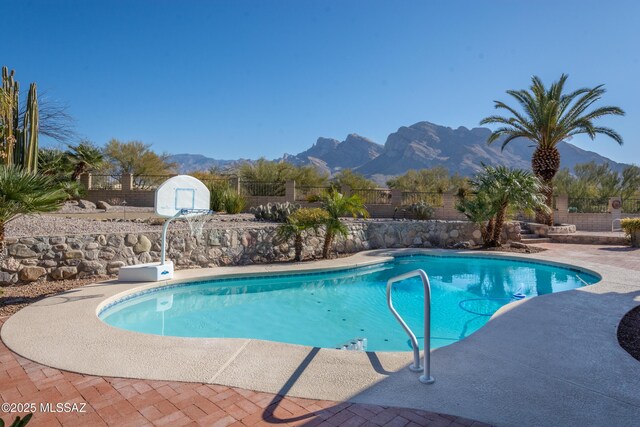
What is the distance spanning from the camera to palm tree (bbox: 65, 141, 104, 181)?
60.0 ft

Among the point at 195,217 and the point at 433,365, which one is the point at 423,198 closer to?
the point at 195,217

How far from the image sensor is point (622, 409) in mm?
2906

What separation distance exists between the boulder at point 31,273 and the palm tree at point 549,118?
1768cm

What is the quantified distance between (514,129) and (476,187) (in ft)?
21.3

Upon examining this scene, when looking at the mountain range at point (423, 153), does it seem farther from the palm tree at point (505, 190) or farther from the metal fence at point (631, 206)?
the palm tree at point (505, 190)

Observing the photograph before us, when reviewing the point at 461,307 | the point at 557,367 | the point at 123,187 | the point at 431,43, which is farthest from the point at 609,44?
the point at 123,187

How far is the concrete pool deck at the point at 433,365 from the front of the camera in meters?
2.96

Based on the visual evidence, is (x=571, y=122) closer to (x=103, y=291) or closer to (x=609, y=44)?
(x=609, y=44)

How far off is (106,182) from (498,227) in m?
18.7

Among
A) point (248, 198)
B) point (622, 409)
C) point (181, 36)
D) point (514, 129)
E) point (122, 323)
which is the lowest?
point (122, 323)

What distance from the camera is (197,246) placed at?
9.41 meters

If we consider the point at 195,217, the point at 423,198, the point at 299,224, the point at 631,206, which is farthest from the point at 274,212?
the point at 631,206

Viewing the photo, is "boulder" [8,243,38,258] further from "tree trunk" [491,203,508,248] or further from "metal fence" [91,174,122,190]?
"tree trunk" [491,203,508,248]

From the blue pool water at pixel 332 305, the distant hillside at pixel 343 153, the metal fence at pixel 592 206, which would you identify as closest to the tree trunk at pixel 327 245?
the blue pool water at pixel 332 305
